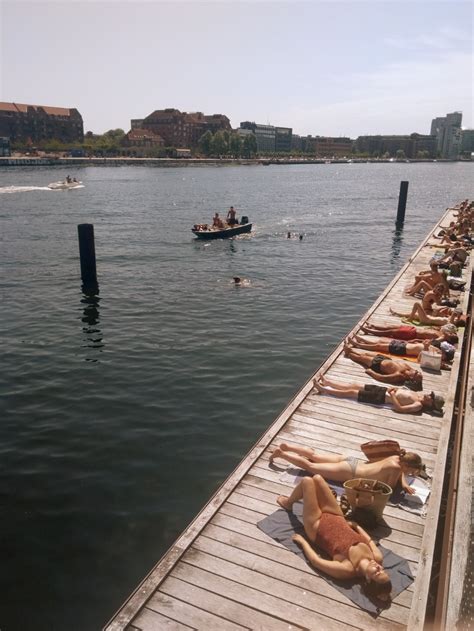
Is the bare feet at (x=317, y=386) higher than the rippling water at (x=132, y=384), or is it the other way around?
the bare feet at (x=317, y=386)

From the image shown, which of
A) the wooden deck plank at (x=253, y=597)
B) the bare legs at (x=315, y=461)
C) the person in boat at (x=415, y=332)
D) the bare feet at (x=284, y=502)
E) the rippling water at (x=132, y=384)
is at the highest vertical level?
the person in boat at (x=415, y=332)

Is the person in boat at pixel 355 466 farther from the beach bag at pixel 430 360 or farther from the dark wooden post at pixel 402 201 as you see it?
the dark wooden post at pixel 402 201

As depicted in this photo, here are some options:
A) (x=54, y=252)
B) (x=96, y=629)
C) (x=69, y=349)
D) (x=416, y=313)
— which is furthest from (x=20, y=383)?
(x=54, y=252)

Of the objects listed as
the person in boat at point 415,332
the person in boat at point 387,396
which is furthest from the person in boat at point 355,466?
the person in boat at point 415,332

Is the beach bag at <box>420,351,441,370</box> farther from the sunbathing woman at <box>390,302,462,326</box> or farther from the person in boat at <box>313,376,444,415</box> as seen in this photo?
the sunbathing woman at <box>390,302,462,326</box>

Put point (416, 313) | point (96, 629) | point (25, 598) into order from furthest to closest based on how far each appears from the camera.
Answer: point (416, 313) → point (25, 598) → point (96, 629)

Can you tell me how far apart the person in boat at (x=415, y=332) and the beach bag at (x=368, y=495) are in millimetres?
8147

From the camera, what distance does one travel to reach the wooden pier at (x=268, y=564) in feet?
19.6

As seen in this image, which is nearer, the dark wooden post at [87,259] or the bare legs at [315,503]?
the bare legs at [315,503]

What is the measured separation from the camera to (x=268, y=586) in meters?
6.45

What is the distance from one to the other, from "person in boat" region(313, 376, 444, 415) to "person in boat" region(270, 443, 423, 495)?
2725 mm

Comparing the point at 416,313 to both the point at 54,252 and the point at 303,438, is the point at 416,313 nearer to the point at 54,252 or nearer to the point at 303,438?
the point at 303,438

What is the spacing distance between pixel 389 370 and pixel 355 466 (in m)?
5.07

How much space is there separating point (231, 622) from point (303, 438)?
4426 mm
